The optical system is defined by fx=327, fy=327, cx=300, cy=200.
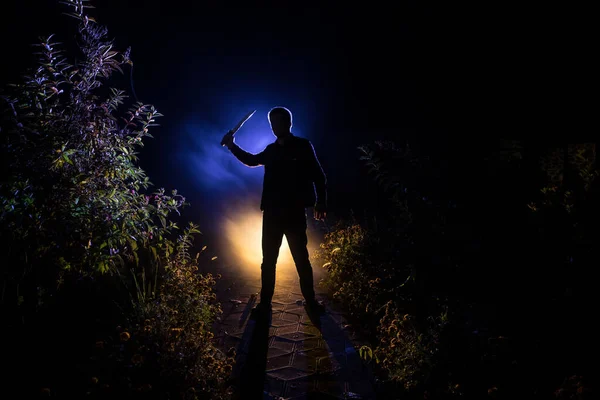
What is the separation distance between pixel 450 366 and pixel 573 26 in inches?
292

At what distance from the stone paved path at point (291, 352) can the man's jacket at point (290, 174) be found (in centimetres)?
142

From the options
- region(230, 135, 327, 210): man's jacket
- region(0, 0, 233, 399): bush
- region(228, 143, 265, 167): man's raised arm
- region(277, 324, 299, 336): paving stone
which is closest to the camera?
region(0, 0, 233, 399): bush

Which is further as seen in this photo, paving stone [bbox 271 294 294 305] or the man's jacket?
paving stone [bbox 271 294 294 305]

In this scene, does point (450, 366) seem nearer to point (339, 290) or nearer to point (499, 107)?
point (339, 290)

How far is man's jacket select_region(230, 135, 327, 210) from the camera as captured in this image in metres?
3.95

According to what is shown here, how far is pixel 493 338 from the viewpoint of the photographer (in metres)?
2.31

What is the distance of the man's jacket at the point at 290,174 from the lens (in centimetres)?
395

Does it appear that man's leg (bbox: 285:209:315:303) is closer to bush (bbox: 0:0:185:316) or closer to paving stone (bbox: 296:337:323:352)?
paving stone (bbox: 296:337:323:352)

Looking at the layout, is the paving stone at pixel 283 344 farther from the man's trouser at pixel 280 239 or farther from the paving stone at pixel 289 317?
the man's trouser at pixel 280 239

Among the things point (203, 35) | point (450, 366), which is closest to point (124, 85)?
point (203, 35)

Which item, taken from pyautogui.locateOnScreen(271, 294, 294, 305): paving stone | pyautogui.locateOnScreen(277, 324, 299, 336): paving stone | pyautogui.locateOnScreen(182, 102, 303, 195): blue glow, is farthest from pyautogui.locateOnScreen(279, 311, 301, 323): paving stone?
pyautogui.locateOnScreen(182, 102, 303, 195): blue glow

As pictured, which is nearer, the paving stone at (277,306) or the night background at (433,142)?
the night background at (433,142)

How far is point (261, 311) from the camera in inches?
162

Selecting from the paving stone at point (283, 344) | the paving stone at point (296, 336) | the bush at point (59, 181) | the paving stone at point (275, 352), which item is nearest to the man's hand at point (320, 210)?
the paving stone at point (296, 336)
